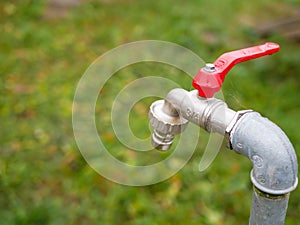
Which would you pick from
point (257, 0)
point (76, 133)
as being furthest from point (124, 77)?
point (257, 0)

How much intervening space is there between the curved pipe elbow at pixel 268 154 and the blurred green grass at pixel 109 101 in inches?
10.2

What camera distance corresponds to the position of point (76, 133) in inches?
124

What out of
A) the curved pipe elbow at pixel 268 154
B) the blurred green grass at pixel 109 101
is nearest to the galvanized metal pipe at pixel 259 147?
the curved pipe elbow at pixel 268 154

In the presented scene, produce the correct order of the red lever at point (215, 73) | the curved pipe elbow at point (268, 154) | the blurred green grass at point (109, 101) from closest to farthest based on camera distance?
the curved pipe elbow at point (268, 154) < the red lever at point (215, 73) < the blurred green grass at point (109, 101)

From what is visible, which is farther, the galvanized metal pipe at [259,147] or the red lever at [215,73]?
the red lever at [215,73]

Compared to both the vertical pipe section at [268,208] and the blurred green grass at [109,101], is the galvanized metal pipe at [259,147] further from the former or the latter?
the blurred green grass at [109,101]

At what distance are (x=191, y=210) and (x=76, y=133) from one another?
3.22ft

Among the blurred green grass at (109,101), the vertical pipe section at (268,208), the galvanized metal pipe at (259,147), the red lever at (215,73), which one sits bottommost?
the blurred green grass at (109,101)

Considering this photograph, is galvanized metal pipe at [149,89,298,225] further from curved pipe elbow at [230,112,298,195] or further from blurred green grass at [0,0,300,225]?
blurred green grass at [0,0,300,225]

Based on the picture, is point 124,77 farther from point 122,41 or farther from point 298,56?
point 298,56

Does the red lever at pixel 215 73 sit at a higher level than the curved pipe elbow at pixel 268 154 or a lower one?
higher

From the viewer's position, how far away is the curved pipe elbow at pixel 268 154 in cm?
126

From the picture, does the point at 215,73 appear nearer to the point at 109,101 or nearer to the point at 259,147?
the point at 259,147

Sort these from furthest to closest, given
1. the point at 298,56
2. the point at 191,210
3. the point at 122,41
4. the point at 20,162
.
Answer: the point at 122,41, the point at 298,56, the point at 20,162, the point at 191,210
